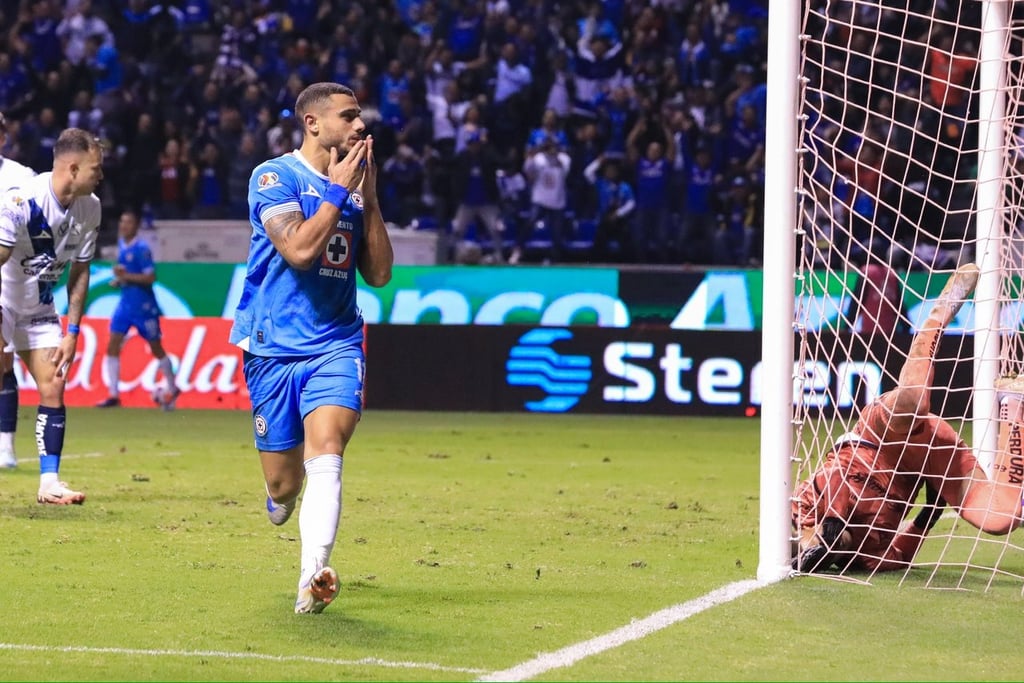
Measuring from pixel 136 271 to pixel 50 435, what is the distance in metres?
8.55

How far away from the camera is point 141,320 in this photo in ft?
55.8

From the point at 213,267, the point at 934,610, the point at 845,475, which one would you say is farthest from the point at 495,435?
the point at 934,610

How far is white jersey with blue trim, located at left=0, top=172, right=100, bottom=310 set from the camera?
861cm

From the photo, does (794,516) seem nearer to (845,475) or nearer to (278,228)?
(845,475)

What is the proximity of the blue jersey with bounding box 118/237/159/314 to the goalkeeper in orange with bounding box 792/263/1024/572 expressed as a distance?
11259 mm

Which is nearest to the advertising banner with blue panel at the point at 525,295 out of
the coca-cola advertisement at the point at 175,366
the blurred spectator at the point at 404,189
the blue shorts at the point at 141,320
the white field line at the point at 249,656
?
the coca-cola advertisement at the point at 175,366

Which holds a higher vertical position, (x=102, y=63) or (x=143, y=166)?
(x=102, y=63)

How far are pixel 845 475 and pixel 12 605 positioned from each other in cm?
373

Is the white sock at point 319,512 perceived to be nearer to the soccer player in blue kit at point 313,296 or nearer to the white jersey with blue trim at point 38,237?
the soccer player in blue kit at point 313,296

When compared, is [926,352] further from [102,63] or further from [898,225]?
[102,63]

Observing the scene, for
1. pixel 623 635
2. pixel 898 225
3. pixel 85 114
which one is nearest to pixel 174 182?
pixel 85 114

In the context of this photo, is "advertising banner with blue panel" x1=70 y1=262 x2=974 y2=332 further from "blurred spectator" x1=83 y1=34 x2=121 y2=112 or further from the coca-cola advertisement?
"blurred spectator" x1=83 y1=34 x2=121 y2=112

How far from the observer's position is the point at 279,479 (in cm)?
622

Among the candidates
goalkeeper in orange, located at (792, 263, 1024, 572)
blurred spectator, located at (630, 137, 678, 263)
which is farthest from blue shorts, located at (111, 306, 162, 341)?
goalkeeper in orange, located at (792, 263, 1024, 572)
